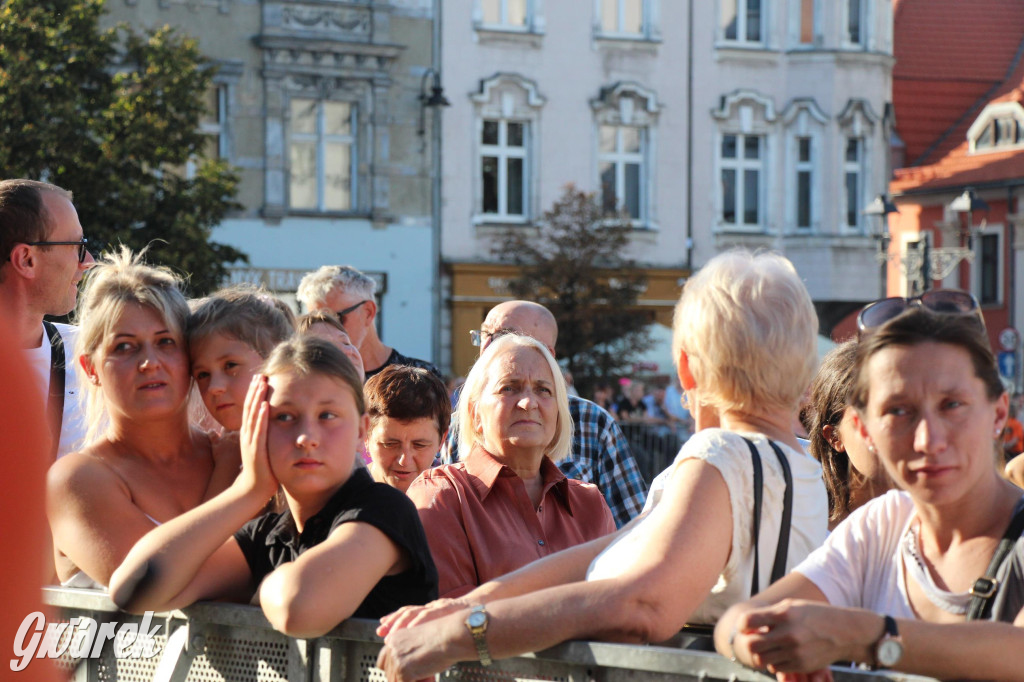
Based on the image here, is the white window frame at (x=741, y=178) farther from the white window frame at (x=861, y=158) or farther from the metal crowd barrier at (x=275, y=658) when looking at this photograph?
the metal crowd barrier at (x=275, y=658)

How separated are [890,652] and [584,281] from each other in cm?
2273

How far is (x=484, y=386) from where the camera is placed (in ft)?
15.7

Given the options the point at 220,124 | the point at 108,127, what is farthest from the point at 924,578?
the point at 220,124

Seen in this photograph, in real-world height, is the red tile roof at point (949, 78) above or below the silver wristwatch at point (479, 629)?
above

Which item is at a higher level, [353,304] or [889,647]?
[353,304]

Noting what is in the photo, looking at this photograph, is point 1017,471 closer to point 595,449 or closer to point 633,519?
point 595,449

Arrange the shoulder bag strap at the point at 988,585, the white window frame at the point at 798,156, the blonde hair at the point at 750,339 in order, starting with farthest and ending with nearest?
the white window frame at the point at 798,156
the blonde hair at the point at 750,339
the shoulder bag strap at the point at 988,585

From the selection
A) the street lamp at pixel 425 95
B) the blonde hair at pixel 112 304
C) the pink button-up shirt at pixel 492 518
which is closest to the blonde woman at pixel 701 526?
the pink button-up shirt at pixel 492 518

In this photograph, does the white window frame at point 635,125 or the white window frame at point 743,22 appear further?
the white window frame at point 743,22

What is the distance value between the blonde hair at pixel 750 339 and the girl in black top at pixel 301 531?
2.37 feet

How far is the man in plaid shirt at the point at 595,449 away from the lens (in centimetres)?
607

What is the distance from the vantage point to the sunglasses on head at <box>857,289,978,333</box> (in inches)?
134

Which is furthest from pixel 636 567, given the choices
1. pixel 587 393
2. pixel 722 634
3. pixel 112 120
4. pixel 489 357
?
pixel 587 393

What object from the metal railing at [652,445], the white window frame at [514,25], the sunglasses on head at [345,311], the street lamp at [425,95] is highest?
the white window frame at [514,25]
